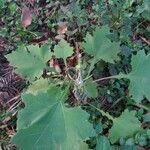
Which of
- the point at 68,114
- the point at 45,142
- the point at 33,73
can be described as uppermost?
the point at 33,73

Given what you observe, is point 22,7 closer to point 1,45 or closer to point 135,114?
point 1,45

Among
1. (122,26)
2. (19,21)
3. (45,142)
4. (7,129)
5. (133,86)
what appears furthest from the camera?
(19,21)

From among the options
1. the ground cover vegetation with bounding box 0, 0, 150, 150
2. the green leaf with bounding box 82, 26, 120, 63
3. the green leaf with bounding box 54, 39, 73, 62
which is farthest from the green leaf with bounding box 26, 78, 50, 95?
the green leaf with bounding box 82, 26, 120, 63

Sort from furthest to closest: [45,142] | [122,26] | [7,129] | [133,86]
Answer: [122,26], [7,129], [133,86], [45,142]

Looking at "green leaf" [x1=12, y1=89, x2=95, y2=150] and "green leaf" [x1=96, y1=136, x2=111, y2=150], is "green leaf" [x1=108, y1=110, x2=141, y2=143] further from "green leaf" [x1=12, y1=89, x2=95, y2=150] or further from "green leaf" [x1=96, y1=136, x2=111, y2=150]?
"green leaf" [x1=12, y1=89, x2=95, y2=150]

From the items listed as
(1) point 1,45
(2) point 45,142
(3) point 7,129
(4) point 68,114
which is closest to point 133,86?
(4) point 68,114
